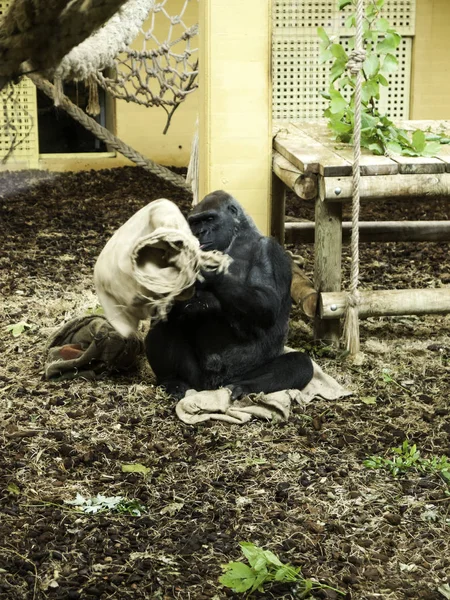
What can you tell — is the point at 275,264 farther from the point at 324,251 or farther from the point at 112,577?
the point at 112,577

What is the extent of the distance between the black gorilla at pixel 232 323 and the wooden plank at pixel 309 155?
49 centimetres

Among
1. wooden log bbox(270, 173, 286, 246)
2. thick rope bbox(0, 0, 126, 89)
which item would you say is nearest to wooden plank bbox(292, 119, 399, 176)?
wooden log bbox(270, 173, 286, 246)

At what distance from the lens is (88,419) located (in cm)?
300

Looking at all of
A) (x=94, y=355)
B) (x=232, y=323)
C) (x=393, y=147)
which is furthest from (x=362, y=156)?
(x=94, y=355)

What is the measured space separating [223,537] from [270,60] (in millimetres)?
2213

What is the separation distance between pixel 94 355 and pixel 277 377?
28.1 inches

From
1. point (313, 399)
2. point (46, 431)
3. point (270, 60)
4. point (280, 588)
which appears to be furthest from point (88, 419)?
point (270, 60)

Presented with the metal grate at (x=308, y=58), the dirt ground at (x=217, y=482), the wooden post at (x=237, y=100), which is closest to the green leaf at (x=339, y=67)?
the wooden post at (x=237, y=100)

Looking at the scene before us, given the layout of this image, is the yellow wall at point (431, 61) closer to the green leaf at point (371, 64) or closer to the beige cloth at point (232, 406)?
the green leaf at point (371, 64)

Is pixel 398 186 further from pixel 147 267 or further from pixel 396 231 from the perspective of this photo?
pixel 147 267

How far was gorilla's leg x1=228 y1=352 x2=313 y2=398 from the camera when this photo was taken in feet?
10.2

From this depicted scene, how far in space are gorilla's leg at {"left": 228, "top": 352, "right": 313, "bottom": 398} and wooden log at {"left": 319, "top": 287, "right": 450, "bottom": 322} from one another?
0.43m

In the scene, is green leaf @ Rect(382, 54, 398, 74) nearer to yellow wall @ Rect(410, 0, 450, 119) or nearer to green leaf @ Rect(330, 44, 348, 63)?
green leaf @ Rect(330, 44, 348, 63)

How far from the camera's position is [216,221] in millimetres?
2996
